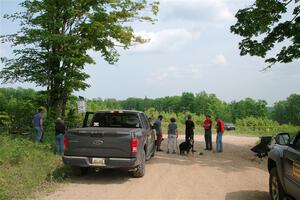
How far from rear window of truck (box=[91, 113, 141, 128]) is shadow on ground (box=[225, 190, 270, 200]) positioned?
4.14 m

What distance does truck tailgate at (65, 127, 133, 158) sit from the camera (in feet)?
35.6

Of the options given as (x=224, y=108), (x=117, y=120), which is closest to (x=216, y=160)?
(x=117, y=120)

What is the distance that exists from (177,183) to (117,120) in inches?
127

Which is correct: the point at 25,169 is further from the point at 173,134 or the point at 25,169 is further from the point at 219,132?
the point at 219,132

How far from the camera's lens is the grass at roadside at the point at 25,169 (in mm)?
9398

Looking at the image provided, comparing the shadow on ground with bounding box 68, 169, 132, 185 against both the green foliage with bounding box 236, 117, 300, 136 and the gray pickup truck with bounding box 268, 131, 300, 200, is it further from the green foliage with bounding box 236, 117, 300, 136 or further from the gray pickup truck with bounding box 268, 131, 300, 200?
the green foliage with bounding box 236, 117, 300, 136

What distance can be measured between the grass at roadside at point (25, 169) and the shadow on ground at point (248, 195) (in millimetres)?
4610

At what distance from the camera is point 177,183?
11.1 meters

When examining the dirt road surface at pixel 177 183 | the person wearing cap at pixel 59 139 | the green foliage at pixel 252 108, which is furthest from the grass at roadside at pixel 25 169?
the green foliage at pixel 252 108

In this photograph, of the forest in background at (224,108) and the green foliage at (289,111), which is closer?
the forest in background at (224,108)

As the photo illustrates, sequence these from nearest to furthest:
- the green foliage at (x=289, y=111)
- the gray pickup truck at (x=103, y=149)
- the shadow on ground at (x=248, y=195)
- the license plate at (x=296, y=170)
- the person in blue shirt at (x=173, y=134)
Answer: the license plate at (x=296, y=170), the shadow on ground at (x=248, y=195), the gray pickup truck at (x=103, y=149), the person in blue shirt at (x=173, y=134), the green foliage at (x=289, y=111)

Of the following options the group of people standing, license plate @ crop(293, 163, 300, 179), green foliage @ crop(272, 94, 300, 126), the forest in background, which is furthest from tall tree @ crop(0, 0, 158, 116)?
green foliage @ crop(272, 94, 300, 126)

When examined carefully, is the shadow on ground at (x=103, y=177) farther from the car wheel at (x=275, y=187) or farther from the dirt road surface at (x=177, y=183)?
the car wheel at (x=275, y=187)

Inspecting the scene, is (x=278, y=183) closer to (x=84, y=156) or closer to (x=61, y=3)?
(x=84, y=156)
